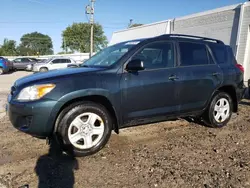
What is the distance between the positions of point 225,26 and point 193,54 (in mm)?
8951

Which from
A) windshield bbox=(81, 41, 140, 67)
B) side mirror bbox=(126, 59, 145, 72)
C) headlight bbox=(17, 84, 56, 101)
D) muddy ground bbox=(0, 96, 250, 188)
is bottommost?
muddy ground bbox=(0, 96, 250, 188)

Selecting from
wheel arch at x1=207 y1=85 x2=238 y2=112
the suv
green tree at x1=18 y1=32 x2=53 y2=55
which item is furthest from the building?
green tree at x1=18 y1=32 x2=53 y2=55

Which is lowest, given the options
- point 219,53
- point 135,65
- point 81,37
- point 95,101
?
point 95,101

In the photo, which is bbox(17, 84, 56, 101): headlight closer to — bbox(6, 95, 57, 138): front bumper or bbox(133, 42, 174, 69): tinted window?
bbox(6, 95, 57, 138): front bumper

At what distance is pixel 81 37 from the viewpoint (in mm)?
65875

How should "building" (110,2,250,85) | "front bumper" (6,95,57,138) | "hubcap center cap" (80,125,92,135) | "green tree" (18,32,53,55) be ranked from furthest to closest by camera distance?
"green tree" (18,32,53,55)
"building" (110,2,250,85)
"hubcap center cap" (80,125,92,135)
"front bumper" (6,95,57,138)

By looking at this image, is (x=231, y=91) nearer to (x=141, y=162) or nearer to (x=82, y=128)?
(x=141, y=162)

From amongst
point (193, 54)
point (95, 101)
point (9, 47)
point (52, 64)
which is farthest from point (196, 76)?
point (9, 47)

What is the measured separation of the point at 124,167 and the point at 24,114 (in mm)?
1563

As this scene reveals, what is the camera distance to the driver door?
3.93m

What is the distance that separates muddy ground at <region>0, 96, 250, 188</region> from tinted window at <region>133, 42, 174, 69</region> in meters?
1.36

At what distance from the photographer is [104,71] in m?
3.82

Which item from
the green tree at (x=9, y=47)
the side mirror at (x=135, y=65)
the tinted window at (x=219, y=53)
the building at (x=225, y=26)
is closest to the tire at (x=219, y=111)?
the tinted window at (x=219, y=53)

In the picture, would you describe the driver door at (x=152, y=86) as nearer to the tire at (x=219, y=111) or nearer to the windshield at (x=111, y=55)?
the windshield at (x=111, y=55)
